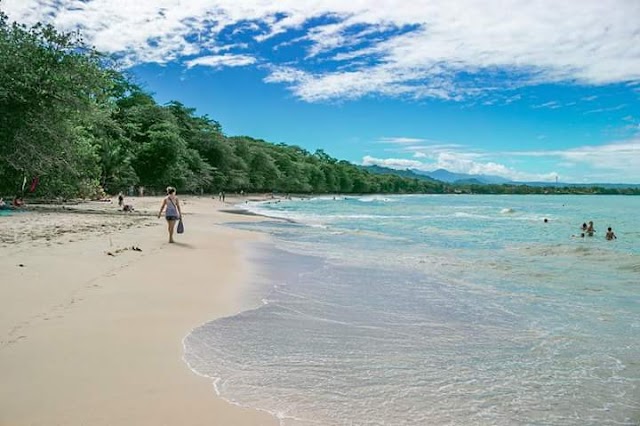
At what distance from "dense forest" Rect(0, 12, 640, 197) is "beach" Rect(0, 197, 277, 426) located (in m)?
8.66

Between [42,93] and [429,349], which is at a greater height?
[42,93]

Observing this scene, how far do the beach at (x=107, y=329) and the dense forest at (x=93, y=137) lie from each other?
341 inches

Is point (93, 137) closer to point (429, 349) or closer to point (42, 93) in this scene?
point (42, 93)

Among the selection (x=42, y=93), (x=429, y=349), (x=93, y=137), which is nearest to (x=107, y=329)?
(x=429, y=349)

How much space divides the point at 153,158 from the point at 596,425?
178ft

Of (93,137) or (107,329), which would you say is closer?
(107,329)

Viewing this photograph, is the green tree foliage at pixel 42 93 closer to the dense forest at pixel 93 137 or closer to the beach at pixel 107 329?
the dense forest at pixel 93 137

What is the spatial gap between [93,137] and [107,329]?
33.7m

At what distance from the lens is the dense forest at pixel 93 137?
1927 centimetres

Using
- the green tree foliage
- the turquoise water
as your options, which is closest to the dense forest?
the green tree foliage

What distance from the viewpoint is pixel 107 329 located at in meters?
5.86

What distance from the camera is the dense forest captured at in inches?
758

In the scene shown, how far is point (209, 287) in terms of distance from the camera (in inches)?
354

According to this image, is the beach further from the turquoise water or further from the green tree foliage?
the green tree foliage
